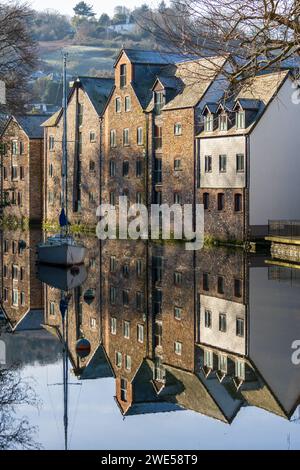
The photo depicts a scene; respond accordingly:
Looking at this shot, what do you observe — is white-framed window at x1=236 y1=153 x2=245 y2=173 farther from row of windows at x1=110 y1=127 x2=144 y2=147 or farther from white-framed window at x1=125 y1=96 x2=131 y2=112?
white-framed window at x1=125 y1=96 x2=131 y2=112

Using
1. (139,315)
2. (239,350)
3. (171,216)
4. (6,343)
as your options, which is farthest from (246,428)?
(171,216)

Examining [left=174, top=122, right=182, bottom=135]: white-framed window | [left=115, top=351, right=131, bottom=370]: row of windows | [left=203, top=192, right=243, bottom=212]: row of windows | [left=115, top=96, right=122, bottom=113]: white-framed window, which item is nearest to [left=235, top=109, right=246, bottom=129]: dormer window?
[left=203, top=192, right=243, bottom=212]: row of windows

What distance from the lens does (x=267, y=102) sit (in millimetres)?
51000

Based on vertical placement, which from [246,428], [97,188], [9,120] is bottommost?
[246,428]

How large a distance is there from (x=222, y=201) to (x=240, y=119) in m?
4.77

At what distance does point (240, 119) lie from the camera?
52.2 metres

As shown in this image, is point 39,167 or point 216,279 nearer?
point 216,279

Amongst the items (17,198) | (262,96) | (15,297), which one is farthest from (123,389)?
(17,198)

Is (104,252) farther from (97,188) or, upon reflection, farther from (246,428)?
(246,428)

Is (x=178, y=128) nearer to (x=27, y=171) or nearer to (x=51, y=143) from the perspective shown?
(x=51, y=143)

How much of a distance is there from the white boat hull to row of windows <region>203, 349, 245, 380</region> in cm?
2027

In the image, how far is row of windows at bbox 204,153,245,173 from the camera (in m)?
52.1

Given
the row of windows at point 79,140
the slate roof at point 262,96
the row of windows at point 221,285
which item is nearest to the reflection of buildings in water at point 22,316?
the row of windows at point 221,285

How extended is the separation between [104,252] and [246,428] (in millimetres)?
37085
